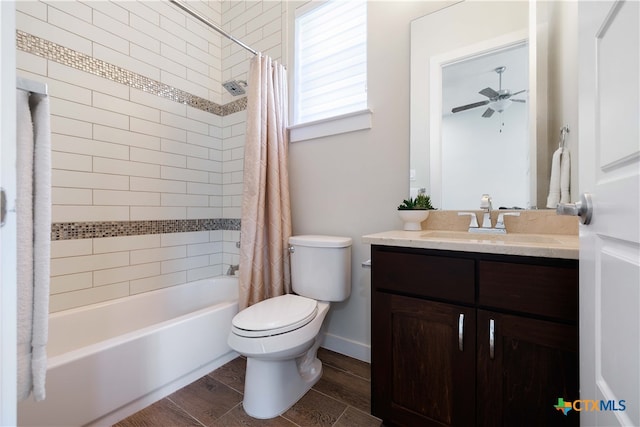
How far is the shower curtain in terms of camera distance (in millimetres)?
1706

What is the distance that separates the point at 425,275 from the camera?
1.01 m

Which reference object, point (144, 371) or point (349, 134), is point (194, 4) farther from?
point (144, 371)

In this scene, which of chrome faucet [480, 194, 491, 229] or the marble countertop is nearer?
the marble countertop

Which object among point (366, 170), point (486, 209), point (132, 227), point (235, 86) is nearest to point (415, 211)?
point (486, 209)

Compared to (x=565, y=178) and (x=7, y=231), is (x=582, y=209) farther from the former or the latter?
(x=7, y=231)

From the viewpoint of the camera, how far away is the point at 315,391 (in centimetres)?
143

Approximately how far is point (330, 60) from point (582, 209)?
5.81 feet

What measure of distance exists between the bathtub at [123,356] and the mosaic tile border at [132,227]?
437mm

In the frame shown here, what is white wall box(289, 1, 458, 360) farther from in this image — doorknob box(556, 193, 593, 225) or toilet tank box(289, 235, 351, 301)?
doorknob box(556, 193, 593, 225)

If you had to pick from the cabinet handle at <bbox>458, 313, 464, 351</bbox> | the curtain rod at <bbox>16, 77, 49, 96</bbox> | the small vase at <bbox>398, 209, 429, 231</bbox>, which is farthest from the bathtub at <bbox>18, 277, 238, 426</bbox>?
the cabinet handle at <bbox>458, 313, 464, 351</bbox>

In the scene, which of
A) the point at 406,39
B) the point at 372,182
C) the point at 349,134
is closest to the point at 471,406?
the point at 372,182

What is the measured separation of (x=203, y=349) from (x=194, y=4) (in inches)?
103

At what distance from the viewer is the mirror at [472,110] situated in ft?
4.14

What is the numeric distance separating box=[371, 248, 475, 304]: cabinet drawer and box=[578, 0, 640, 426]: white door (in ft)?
1.05
